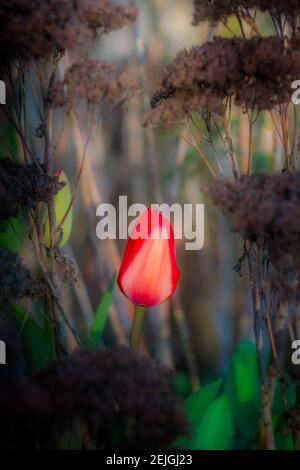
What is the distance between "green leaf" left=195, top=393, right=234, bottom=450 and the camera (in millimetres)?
821

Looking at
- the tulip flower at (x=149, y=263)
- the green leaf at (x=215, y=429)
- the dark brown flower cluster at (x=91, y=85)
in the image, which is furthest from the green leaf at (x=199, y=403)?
the dark brown flower cluster at (x=91, y=85)

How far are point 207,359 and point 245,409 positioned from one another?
2.58 feet

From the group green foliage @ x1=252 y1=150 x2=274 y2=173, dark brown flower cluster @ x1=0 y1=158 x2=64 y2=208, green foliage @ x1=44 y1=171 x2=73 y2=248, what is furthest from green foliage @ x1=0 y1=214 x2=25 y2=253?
green foliage @ x1=252 y1=150 x2=274 y2=173

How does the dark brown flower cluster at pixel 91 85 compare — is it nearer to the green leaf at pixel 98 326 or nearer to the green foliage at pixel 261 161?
the green leaf at pixel 98 326

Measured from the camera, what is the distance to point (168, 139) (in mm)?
1589

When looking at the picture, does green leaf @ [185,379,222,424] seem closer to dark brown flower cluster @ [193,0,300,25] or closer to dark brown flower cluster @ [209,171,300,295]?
dark brown flower cluster @ [209,171,300,295]

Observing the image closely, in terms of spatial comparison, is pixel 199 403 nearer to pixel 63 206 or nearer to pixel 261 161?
pixel 63 206

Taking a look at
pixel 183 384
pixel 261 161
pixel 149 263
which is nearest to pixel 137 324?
pixel 149 263

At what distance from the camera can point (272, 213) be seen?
646 mm

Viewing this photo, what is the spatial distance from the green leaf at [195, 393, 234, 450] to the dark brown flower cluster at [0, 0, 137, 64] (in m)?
0.48

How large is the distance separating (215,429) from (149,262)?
227 mm

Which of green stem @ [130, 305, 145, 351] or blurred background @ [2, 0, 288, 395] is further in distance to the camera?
blurred background @ [2, 0, 288, 395]

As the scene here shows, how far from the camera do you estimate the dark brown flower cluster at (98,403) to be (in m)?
0.61
